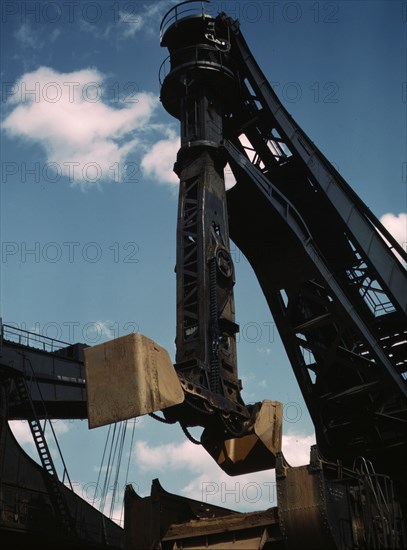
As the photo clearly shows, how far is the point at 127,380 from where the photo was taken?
11297 millimetres

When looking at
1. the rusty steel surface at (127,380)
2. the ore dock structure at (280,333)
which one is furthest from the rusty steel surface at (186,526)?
the rusty steel surface at (127,380)

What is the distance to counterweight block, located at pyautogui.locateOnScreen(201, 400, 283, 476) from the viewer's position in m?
13.1

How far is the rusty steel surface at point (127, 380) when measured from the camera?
11195 millimetres

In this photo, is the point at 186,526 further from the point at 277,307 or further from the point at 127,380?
the point at 277,307

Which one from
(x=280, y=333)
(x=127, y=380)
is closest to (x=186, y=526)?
(x=127, y=380)

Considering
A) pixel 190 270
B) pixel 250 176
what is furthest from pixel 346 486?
pixel 250 176

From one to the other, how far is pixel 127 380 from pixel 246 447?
310cm

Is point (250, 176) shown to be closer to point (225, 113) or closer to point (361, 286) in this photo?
point (225, 113)

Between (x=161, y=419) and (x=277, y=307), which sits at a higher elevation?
(x=277, y=307)

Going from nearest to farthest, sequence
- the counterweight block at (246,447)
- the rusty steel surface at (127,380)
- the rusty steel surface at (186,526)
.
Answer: the rusty steel surface at (127,380)
the rusty steel surface at (186,526)
the counterweight block at (246,447)

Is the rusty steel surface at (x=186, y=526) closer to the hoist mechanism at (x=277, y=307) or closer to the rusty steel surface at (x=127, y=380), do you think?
the hoist mechanism at (x=277, y=307)

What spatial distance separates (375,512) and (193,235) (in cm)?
659

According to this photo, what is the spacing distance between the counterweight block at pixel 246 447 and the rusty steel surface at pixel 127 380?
188 cm

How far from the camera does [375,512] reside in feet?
39.1
